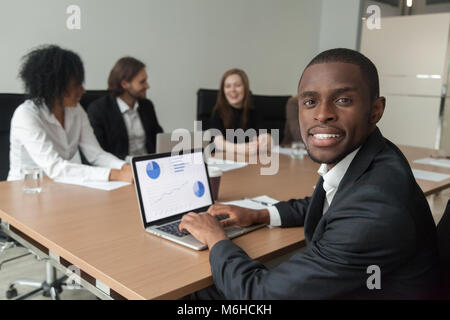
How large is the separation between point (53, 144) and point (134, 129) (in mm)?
918

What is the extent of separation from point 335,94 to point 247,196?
2.93 feet

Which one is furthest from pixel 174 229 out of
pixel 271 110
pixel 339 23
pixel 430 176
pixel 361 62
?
pixel 339 23

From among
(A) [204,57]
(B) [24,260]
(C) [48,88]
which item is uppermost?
(A) [204,57]

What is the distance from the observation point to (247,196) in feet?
5.86

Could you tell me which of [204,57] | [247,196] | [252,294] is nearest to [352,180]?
[252,294]

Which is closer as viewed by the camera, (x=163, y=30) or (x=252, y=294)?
(x=252, y=294)

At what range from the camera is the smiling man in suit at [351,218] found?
0.85 meters

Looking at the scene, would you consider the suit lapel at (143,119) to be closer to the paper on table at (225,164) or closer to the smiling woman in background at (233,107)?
the smiling woman in background at (233,107)

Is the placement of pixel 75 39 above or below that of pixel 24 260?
above

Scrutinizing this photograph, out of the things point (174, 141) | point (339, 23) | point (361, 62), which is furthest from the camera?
point (339, 23)

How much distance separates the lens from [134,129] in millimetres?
3127

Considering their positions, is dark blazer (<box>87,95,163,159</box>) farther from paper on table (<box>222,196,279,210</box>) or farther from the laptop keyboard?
the laptop keyboard

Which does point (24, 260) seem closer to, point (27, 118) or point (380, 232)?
point (27, 118)

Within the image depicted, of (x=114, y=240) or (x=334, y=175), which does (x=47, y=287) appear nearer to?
(x=114, y=240)
